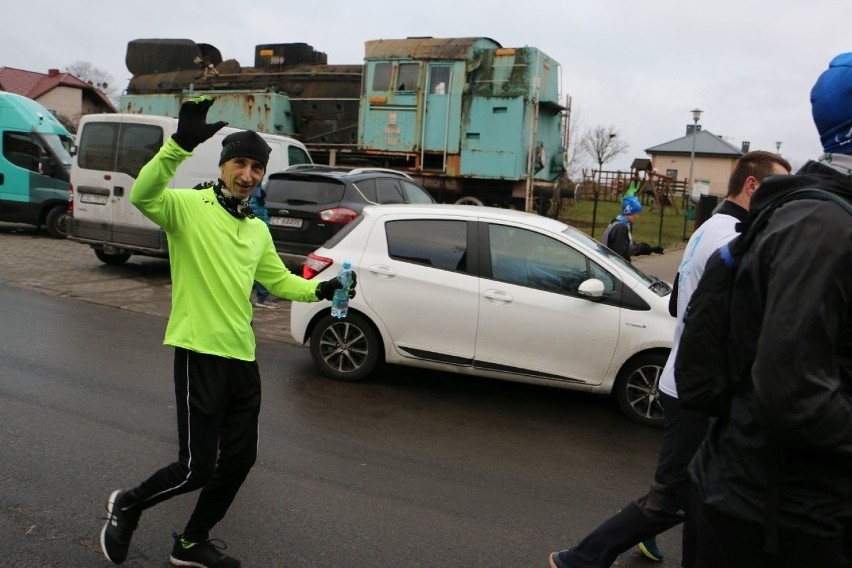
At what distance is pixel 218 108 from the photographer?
1952 cm

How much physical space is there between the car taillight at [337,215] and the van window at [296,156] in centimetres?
416

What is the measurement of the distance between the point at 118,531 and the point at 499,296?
139 inches

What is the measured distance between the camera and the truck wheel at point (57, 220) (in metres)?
15.8

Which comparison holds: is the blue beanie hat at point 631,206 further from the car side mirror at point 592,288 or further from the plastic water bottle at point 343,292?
the plastic water bottle at point 343,292

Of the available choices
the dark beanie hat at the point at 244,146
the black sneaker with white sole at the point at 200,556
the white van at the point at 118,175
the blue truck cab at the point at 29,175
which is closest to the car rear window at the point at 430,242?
the dark beanie hat at the point at 244,146

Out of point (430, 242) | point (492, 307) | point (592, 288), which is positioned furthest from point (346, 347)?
point (592, 288)

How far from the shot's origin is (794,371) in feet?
5.52

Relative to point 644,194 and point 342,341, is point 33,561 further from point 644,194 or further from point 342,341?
point 644,194

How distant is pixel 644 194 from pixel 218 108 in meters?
28.1

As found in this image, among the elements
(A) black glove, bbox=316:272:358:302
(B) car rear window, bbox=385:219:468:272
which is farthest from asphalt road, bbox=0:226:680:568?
(A) black glove, bbox=316:272:358:302

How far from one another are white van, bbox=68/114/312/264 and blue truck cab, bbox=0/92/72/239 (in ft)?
14.7

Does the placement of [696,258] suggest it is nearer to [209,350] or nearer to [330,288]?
[330,288]

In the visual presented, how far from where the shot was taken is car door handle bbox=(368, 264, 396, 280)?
6445 millimetres

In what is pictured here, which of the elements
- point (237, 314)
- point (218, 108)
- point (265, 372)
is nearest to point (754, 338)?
point (237, 314)
